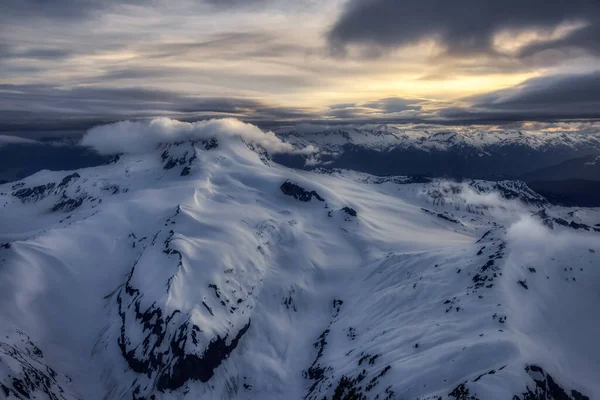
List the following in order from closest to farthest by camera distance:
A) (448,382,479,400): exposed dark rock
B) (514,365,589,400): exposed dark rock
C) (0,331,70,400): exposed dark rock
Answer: (448,382,479,400): exposed dark rock < (514,365,589,400): exposed dark rock < (0,331,70,400): exposed dark rock

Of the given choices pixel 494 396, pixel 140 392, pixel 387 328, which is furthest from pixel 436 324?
pixel 140 392

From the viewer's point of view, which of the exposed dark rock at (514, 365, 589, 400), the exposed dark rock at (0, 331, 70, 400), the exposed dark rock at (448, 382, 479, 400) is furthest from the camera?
the exposed dark rock at (0, 331, 70, 400)

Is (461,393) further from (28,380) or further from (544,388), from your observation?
(28,380)

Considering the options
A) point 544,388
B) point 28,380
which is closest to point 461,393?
point 544,388

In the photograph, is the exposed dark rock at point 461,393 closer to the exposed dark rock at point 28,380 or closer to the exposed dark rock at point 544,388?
the exposed dark rock at point 544,388

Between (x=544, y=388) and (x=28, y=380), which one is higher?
(x=544, y=388)

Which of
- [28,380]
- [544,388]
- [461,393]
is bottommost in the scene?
[28,380]

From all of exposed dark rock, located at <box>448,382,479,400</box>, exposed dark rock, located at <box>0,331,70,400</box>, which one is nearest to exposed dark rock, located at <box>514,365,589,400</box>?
exposed dark rock, located at <box>448,382,479,400</box>

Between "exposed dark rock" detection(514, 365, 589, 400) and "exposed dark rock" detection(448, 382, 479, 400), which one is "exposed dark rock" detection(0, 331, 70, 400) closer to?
"exposed dark rock" detection(448, 382, 479, 400)

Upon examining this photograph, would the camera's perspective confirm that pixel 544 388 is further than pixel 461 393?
Yes

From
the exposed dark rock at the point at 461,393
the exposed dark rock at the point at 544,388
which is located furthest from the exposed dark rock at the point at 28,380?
the exposed dark rock at the point at 544,388

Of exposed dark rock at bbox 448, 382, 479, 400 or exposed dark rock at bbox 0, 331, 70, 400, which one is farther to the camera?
exposed dark rock at bbox 0, 331, 70, 400

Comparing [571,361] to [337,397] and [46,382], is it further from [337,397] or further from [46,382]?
[46,382]
